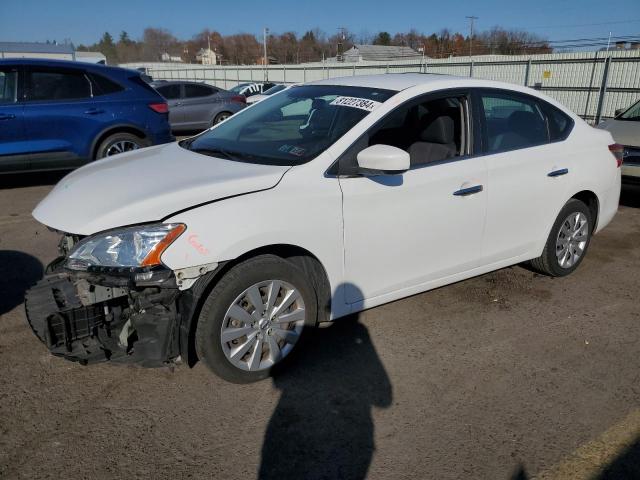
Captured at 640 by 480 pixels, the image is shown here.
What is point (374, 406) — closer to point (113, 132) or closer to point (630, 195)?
point (113, 132)

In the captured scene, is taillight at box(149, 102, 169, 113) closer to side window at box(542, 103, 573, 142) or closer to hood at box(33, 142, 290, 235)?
hood at box(33, 142, 290, 235)

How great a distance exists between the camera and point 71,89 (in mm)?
7648

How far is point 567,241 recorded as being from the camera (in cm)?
475

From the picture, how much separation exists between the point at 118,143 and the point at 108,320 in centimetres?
552

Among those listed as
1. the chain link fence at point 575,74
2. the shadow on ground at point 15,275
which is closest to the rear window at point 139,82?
the shadow on ground at point 15,275

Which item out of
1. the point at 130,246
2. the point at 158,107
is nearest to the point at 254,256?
the point at 130,246

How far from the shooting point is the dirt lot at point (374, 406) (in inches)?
102

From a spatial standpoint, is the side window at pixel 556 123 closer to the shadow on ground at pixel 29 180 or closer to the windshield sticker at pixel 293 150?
the windshield sticker at pixel 293 150

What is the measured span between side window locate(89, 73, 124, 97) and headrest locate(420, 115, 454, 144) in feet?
18.3

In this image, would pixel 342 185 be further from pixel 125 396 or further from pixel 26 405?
pixel 26 405

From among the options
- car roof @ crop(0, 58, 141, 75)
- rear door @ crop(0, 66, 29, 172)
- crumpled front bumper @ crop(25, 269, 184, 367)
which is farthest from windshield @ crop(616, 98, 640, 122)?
rear door @ crop(0, 66, 29, 172)

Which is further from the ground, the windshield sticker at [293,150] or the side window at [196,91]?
the windshield sticker at [293,150]

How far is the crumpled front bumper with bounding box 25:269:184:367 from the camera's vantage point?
2816mm

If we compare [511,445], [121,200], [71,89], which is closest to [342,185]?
[121,200]
